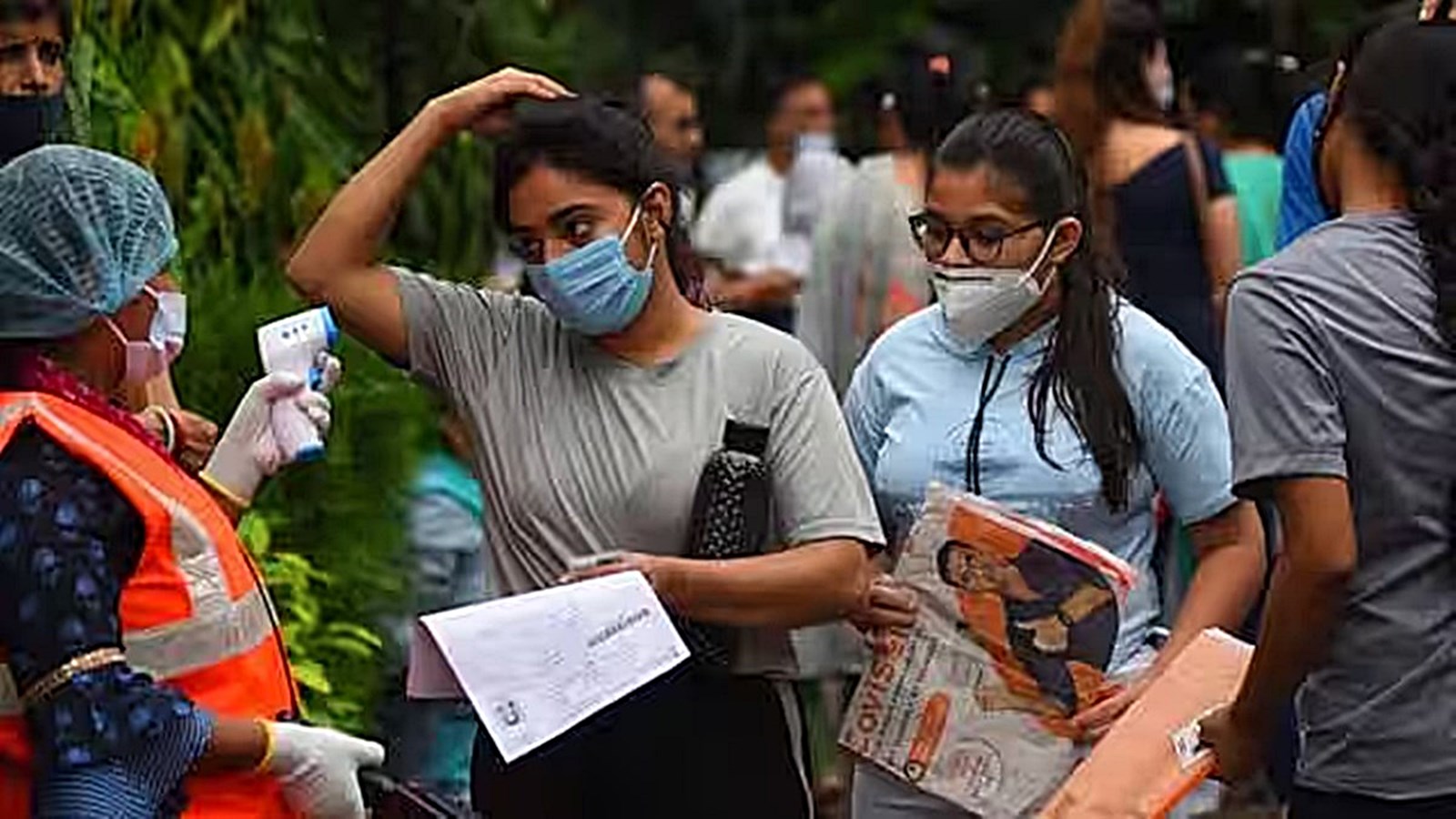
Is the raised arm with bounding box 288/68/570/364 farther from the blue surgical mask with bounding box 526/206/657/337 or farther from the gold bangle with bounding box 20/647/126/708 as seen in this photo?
the gold bangle with bounding box 20/647/126/708

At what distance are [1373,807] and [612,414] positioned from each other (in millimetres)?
1294

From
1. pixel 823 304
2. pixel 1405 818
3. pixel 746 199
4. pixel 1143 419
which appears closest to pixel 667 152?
pixel 1143 419

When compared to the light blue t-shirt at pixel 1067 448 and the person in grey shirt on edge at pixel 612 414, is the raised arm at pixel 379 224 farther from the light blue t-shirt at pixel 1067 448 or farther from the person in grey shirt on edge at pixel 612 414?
the light blue t-shirt at pixel 1067 448

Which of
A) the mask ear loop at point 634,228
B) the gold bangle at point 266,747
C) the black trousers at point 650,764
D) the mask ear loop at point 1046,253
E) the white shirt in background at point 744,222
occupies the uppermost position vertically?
the mask ear loop at point 634,228

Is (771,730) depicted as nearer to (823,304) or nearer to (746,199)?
(823,304)

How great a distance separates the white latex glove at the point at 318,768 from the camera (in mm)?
4105

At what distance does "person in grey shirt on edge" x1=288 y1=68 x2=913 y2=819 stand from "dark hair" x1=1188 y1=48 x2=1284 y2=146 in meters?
5.26

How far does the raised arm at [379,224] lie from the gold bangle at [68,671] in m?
1.18

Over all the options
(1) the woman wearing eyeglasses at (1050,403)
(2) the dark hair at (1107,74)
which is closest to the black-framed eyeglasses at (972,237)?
(1) the woman wearing eyeglasses at (1050,403)

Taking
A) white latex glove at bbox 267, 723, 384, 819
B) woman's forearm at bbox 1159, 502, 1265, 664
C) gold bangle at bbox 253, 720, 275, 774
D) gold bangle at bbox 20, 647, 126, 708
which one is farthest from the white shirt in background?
gold bangle at bbox 20, 647, 126, 708

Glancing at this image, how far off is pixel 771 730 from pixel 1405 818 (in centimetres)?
107

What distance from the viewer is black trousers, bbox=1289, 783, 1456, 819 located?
4312 mm

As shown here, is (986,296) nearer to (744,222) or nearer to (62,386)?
(62,386)

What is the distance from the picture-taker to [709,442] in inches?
191
